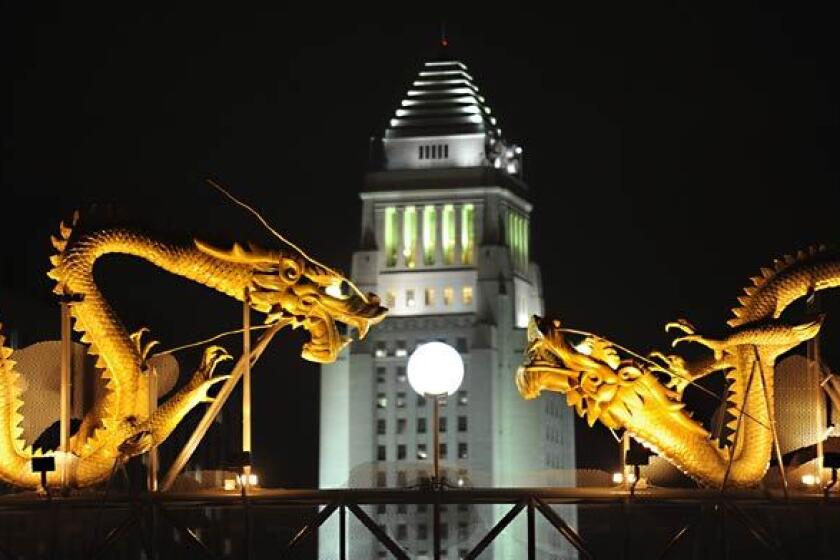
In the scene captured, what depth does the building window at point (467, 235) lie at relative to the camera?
157 m

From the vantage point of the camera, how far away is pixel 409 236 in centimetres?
15900

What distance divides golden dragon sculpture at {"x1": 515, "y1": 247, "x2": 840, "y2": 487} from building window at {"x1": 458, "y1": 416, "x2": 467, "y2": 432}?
106 meters

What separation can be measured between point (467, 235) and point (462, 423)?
11625 mm

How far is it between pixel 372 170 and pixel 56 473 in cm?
11368

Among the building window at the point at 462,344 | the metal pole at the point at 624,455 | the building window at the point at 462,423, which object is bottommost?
the metal pole at the point at 624,455

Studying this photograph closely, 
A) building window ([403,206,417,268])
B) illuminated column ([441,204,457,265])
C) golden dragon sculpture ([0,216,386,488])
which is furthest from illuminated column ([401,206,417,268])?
golden dragon sculpture ([0,216,386,488])

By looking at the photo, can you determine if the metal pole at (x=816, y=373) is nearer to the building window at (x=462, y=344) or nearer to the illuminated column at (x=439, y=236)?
the building window at (x=462, y=344)

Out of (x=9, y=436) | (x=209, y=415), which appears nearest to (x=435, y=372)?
(x=209, y=415)

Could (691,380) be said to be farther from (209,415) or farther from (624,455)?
(209,415)

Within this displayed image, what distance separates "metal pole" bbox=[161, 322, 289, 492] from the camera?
44781 millimetres

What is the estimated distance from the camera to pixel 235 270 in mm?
45969

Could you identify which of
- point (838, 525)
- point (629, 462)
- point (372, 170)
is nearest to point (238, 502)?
point (629, 462)

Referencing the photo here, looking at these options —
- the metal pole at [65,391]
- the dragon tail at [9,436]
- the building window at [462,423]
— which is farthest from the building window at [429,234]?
the metal pole at [65,391]

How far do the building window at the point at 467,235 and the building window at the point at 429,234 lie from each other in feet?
5.87
